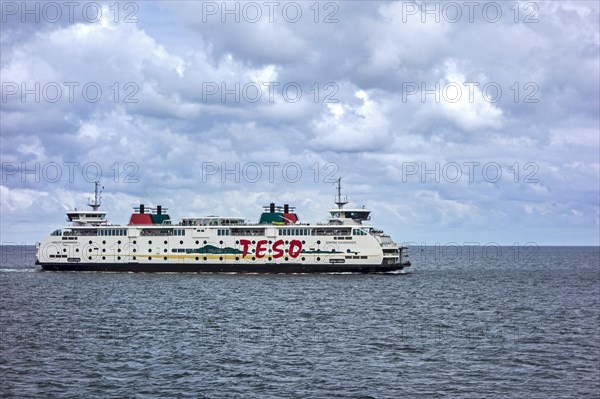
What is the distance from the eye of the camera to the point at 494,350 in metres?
37.8

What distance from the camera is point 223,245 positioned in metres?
85.6

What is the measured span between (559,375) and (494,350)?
6000 mm

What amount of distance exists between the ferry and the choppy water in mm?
11015

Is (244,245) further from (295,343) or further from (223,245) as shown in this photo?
(295,343)

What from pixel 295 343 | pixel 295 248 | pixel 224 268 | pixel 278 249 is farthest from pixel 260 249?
pixel 295 343

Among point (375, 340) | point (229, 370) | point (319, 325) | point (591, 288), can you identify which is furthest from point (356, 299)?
point (591, 288)

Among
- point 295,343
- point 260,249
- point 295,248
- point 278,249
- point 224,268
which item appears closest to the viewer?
point 295,343

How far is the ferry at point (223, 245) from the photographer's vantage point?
82.3m

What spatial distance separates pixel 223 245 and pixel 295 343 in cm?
4695

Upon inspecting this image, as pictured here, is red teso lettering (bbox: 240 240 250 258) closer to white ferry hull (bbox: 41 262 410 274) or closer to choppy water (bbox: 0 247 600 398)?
white ferry hull (bbox: 41 262 410 274)

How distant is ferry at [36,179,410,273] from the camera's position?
8231 cm

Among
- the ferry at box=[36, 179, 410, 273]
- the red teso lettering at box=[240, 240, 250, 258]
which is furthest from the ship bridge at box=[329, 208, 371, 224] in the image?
the red teso lettering at box=[240, 240, 250, 258]

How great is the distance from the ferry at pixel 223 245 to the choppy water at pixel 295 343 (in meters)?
11.0

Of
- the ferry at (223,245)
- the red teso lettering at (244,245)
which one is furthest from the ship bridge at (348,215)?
the red teso lettering at (244,245)
